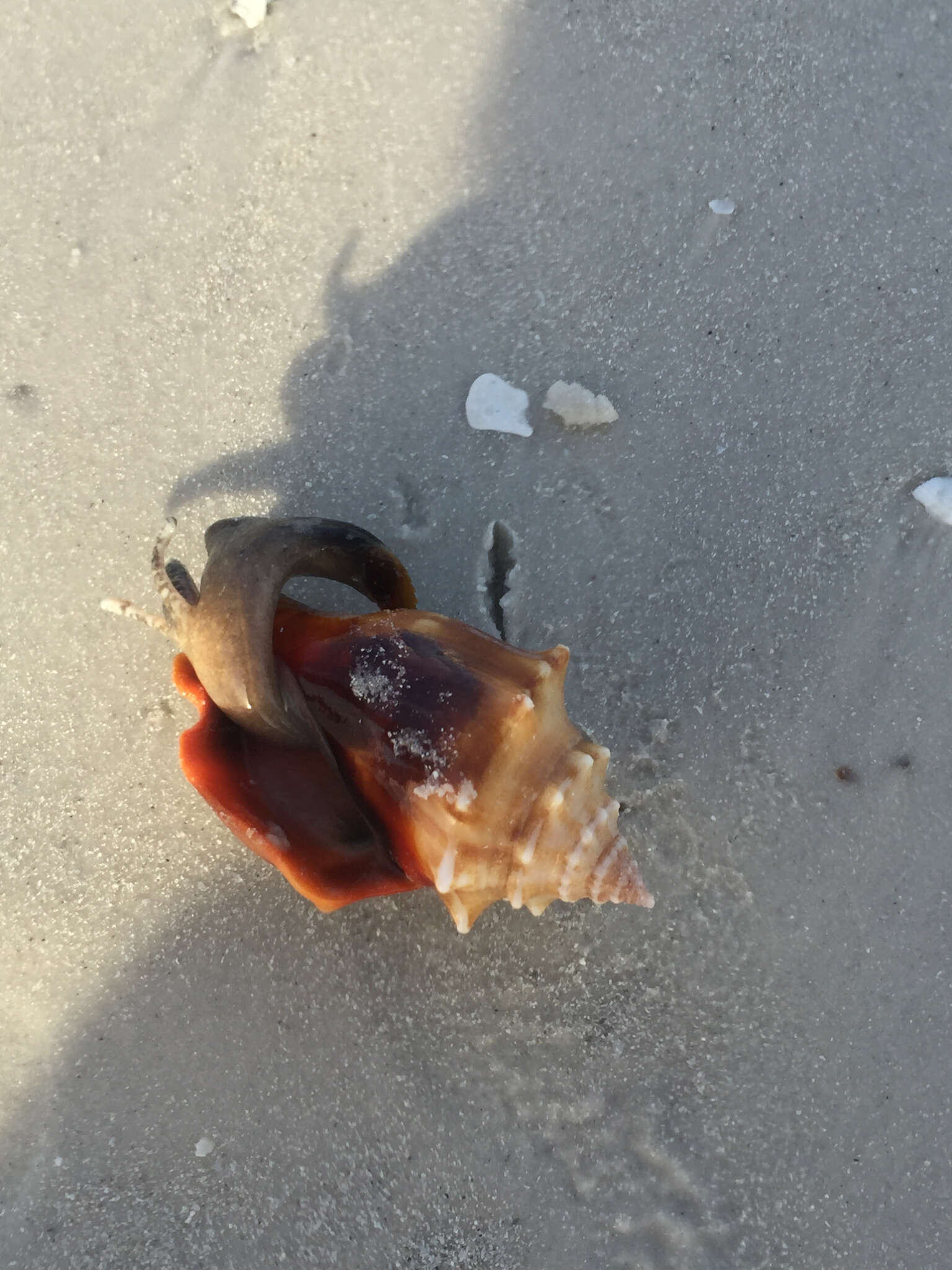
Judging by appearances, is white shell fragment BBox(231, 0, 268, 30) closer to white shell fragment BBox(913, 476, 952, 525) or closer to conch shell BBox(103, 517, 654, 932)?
conch shell BBox(103, 517, 654, 932)

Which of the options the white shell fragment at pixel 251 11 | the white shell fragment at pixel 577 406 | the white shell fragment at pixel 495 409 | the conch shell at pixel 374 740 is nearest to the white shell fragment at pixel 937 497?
the white shell fragment at pixel 577 406

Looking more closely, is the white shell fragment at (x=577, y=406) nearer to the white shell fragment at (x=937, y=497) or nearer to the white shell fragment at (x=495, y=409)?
the white shell fragment at (x=495, y=409)

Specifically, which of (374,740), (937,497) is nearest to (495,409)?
(374,740)

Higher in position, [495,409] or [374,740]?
[495,409]

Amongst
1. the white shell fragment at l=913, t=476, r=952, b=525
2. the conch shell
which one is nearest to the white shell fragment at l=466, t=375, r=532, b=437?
the conch shell

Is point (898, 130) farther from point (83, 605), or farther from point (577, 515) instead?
point (83, 605)

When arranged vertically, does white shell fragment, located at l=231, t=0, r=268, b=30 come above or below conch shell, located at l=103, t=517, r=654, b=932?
above

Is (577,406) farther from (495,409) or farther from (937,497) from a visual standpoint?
(937,497)
